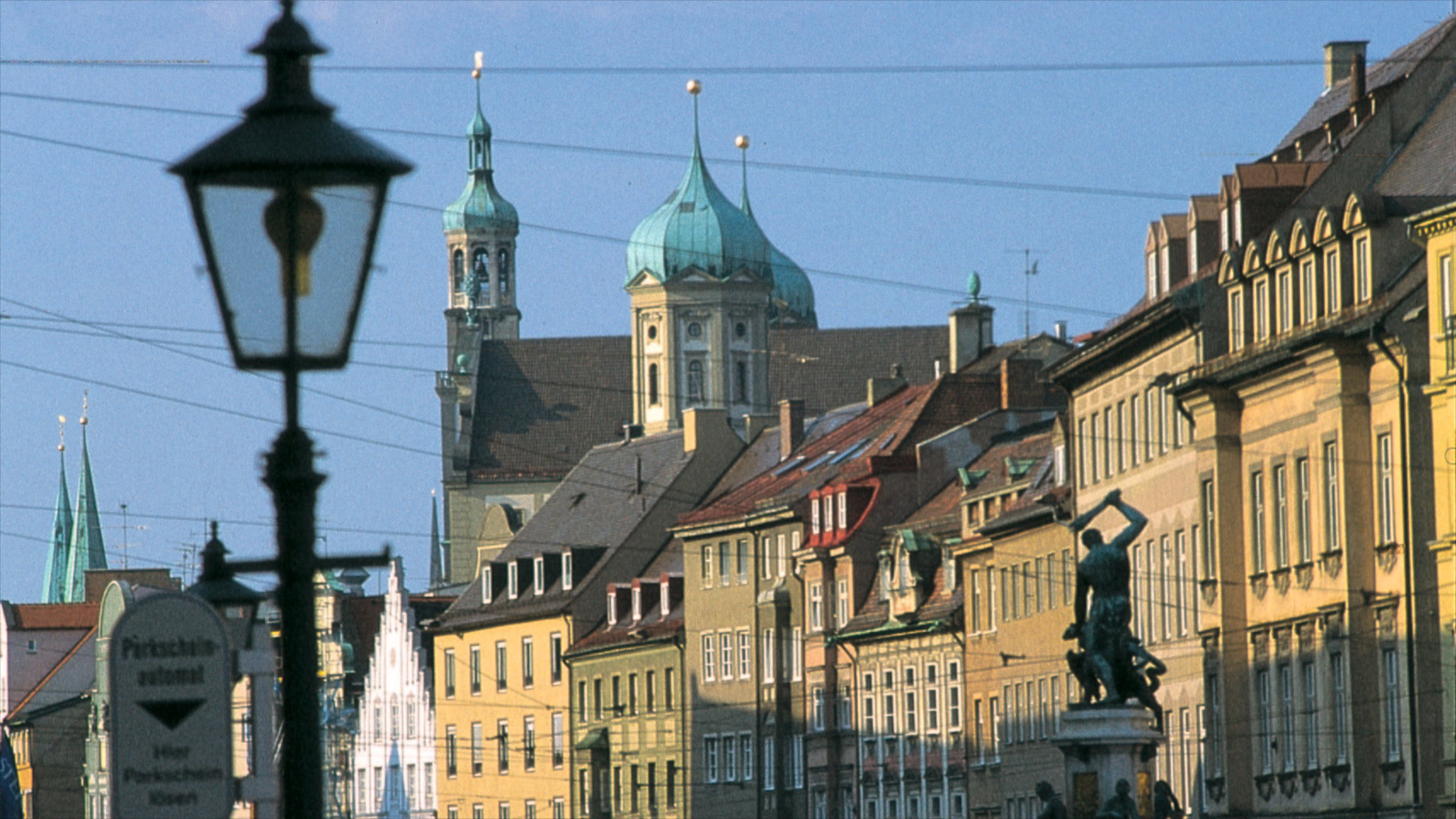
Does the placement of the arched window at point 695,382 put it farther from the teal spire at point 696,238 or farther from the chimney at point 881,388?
the chimney at point 881,388

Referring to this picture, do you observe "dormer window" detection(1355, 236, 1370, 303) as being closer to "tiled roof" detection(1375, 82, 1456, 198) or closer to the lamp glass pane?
"tiled roof" detection(1375, 82, 1456, 198)

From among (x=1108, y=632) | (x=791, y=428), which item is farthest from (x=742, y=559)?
(x=1108, y=632)

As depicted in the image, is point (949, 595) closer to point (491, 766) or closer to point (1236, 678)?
point (1236, 678)

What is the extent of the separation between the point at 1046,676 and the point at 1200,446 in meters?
12.6

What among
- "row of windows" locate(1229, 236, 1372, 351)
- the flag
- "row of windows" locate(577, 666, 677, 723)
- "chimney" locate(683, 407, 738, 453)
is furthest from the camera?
"chimney" locate(683, 407, 738, 453)

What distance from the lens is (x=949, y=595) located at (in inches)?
3216

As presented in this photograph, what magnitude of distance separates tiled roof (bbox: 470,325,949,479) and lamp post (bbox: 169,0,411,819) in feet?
515

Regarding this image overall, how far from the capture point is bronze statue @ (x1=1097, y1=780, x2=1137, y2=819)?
130 feet

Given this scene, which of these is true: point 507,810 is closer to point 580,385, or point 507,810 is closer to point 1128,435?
point 1128,435

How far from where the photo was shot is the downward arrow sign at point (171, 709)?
12.5 m

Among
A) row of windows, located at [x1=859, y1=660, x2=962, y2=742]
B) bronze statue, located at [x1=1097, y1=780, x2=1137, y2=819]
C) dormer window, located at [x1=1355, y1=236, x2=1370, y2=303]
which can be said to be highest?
dormer window, located at [x1=1355, y1=236, x2=1370, y2=303]

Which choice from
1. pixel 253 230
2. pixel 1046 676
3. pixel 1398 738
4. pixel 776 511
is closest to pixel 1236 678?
pixel 1398 738

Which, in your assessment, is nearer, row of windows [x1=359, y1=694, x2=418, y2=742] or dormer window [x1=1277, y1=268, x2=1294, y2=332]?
dormer window [x1=1277, y1=268, x2=1294, y2=332]

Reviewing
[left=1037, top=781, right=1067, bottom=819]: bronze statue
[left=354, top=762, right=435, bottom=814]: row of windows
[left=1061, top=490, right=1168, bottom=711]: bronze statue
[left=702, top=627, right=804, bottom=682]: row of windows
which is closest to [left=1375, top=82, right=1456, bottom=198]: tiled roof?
[left=1061, top=490, right=1168, bottom=711]: bronze statue
